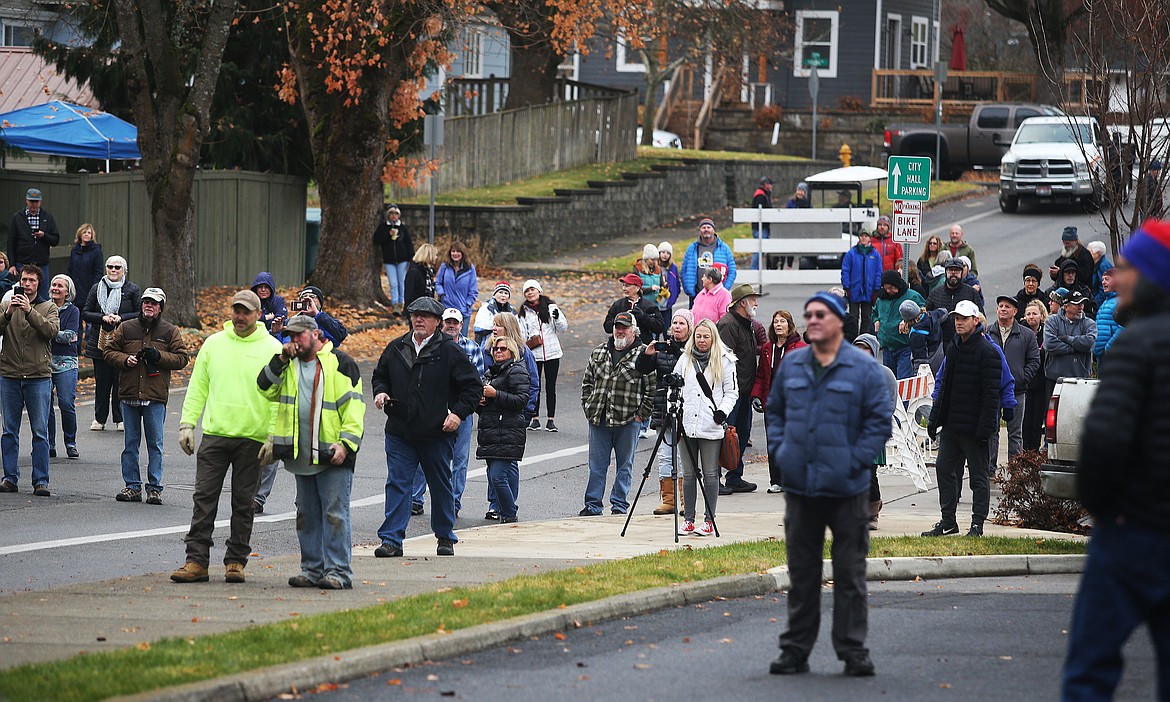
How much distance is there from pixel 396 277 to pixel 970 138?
73.4ft

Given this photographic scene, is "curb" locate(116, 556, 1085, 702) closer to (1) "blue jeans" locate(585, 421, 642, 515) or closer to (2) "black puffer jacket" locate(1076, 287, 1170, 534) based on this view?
(1) "blue jeans" locate(585, 421, 642, 515)

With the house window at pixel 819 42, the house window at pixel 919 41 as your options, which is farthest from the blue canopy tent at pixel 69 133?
the house window at pixel 919 41

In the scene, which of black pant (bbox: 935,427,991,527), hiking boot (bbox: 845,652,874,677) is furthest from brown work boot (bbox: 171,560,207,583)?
black pant (bbox: 935,427,991,527)

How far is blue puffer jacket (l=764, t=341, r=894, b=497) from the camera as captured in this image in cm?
795

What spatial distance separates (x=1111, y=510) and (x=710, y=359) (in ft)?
25.2

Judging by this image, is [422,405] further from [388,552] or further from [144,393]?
[144,393]

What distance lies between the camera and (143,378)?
14.2m

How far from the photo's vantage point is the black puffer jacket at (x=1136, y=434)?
5.71 meters

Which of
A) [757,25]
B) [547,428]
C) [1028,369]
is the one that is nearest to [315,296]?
[547,428]

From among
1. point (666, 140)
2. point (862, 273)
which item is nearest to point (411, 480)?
point (862, 273)

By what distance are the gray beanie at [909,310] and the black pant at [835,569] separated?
11.1 meters

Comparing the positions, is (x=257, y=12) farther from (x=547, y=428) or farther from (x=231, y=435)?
(x=231, y=435)

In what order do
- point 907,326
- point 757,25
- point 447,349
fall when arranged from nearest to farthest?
point 447,349 → point 907,326 → point 757,25

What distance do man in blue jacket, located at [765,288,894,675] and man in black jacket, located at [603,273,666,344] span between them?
31.7 feet
